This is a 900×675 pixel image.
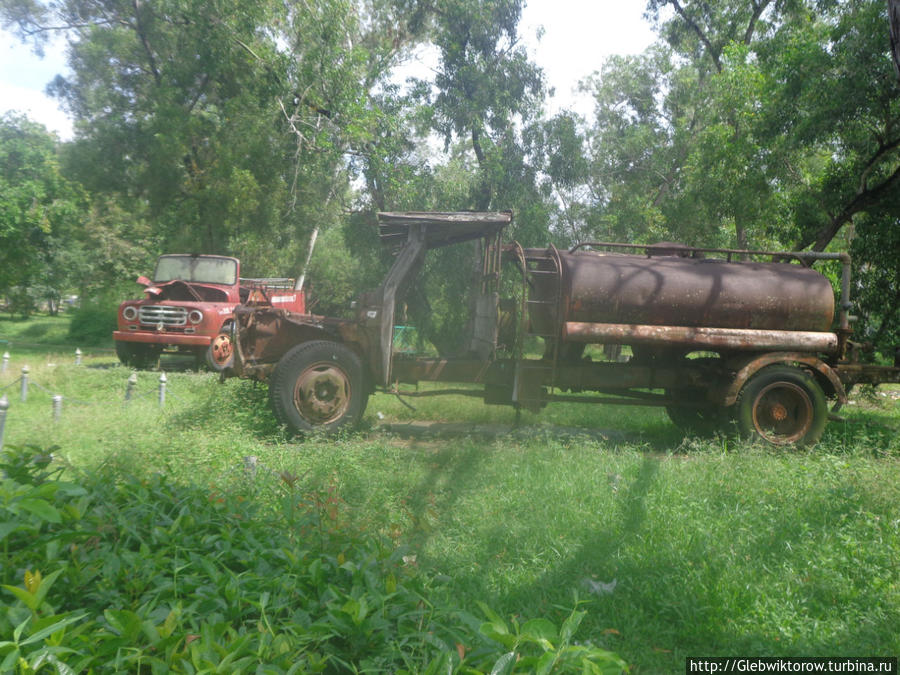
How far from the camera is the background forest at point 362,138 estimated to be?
11.9 metres

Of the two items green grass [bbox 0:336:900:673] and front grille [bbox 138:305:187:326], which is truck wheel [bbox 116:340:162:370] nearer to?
front grille [bbox 138:305:187:326]

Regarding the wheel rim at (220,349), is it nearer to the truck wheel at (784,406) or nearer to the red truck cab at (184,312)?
the red truck cab at (184,312)

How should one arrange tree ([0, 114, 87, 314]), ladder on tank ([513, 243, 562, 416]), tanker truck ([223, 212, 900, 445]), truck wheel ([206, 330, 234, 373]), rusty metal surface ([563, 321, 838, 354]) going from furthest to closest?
1. tree ([0, 114, 87, 314])
2. truck wheel ([206, 330, 234, 373])
3. ladder on tank ([513, 243, 562, 416])
4. tanker truck ([223, 212, 900, 445])
5. rusty metal surface ([563, 321, 838, 354])

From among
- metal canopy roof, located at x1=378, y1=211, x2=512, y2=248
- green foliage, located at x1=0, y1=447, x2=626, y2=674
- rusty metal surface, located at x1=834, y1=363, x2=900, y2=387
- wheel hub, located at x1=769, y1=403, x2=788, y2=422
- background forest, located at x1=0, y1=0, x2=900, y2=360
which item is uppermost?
background forest, located at x1=0, y1=0, x2=900, y2=360

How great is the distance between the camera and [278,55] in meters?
16.2

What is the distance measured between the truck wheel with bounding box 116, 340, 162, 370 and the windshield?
1.66 meters

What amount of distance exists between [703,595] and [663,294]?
404 centimetres

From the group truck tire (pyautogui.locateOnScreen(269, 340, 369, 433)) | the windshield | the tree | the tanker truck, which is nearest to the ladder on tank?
the tanker truck

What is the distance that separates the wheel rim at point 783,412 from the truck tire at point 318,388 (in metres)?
4.70

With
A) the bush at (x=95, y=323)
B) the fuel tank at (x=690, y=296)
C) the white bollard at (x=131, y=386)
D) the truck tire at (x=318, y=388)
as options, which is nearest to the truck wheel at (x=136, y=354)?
the white bollard at (x=131, y=386)

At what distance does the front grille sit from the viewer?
11289 mm

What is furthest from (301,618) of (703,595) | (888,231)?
(888,231)

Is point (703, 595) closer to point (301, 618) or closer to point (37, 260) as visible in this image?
point (301, 618)

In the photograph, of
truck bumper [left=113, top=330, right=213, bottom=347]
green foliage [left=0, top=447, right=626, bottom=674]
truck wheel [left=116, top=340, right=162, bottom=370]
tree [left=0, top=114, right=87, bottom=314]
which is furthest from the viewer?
tree [left=0, top=114, right=87, bottom=314]
